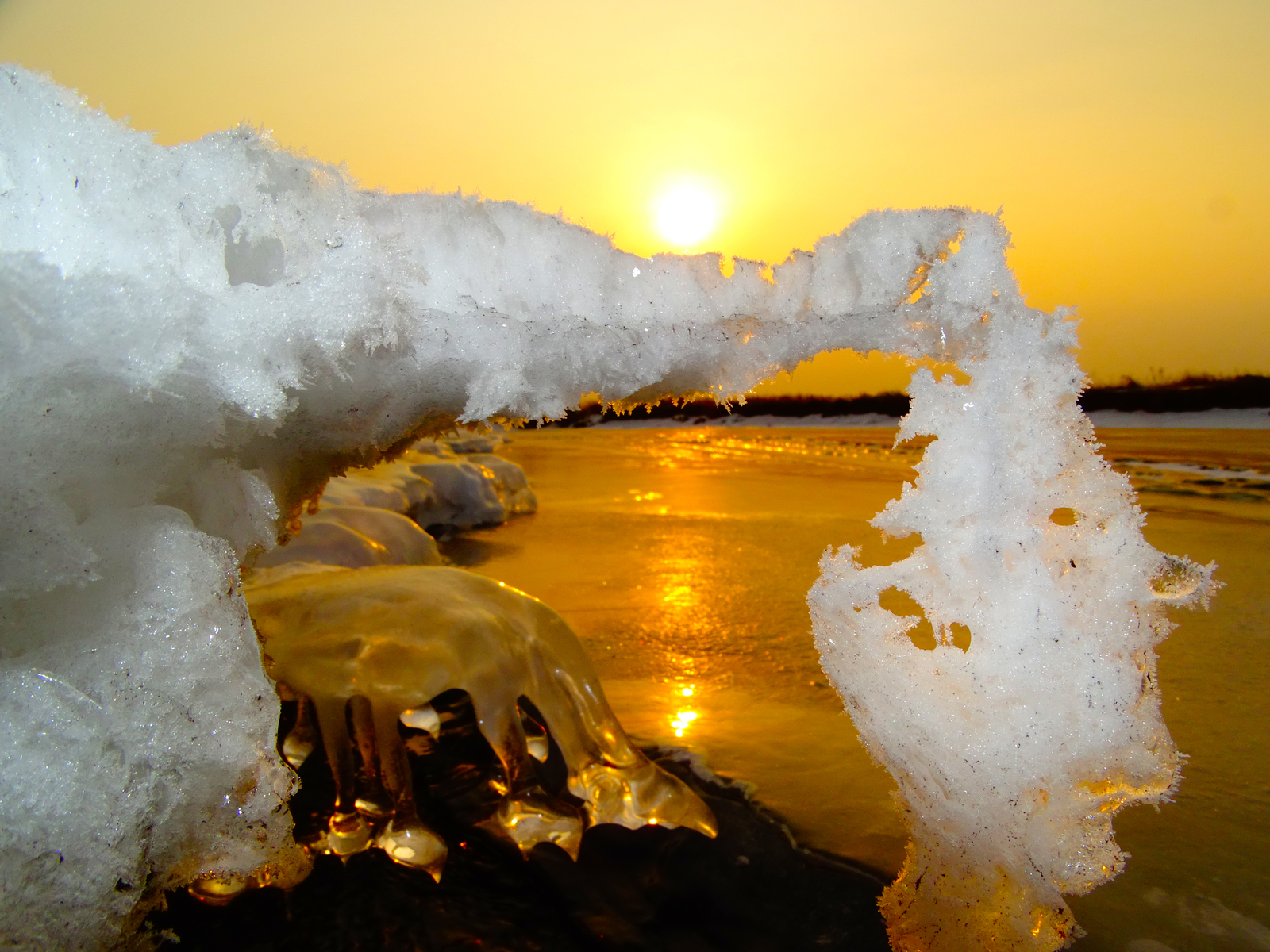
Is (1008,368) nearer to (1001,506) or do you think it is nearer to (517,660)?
(1001,506)

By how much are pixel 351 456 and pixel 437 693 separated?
1.26 ft

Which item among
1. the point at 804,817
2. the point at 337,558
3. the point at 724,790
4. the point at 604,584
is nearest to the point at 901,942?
the point at 804,817

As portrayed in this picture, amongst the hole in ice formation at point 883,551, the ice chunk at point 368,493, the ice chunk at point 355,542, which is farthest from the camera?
the hole in ice formation at point 883,551

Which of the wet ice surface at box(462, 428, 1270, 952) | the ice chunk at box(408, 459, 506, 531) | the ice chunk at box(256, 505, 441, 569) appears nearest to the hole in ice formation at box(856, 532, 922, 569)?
the wet ice surface at box(462, 428, 1270, 952)

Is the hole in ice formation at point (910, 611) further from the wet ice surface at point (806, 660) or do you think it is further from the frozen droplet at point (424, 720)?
the frozen droplet at point (424, 720)

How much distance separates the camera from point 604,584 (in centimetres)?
277

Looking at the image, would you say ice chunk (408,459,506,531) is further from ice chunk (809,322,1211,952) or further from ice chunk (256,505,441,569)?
ice chunk (809,322,1211,952)

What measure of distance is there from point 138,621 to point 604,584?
2127mm

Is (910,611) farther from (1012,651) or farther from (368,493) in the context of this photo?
(368,493)

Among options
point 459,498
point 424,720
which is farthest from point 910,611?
point 459,498

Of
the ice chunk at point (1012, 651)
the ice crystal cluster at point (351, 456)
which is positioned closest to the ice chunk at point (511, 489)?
the ice crystal cluster at point (351, 456)

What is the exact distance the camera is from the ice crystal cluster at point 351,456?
2.07 feet

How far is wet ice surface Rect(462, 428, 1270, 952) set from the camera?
1.10m

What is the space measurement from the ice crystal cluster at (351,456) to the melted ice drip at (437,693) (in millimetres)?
292
